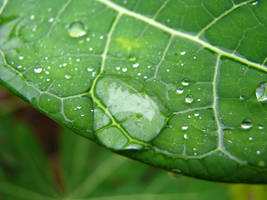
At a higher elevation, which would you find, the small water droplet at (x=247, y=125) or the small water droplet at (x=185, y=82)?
the small water droplet at (x=185, y=82)

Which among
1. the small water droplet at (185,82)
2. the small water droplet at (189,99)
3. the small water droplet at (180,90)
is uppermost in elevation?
the small water droplet at (185,82)

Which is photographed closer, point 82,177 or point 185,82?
point 185,82

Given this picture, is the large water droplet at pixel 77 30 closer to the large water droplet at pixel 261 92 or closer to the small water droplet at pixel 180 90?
the small water droplet at pixel 180 90

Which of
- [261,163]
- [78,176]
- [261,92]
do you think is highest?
[261,92]

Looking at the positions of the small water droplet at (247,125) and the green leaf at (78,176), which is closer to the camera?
the small water droplet at (247,125)

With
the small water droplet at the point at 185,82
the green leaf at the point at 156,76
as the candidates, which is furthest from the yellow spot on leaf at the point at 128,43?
the small water droplet at the point at 185,82

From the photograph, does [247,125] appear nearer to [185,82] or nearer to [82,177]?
[185,82]

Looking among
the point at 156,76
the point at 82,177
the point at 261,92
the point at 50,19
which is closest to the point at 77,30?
the point at 50,19
